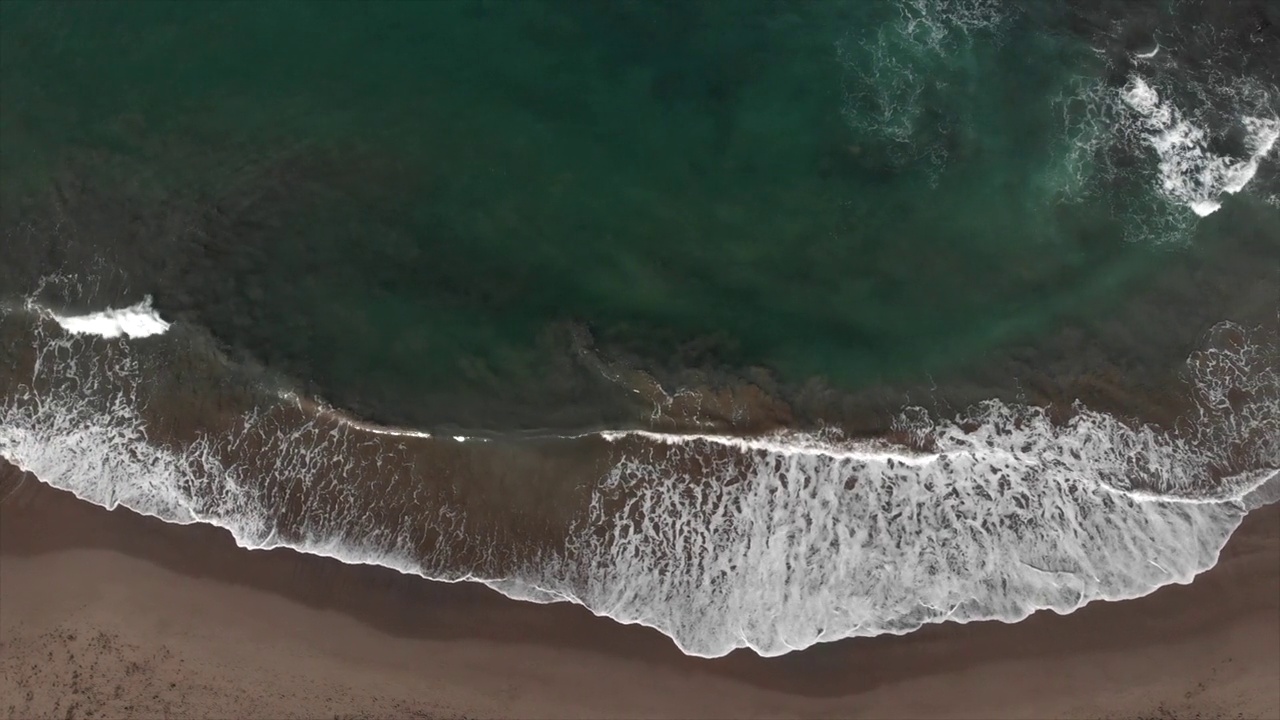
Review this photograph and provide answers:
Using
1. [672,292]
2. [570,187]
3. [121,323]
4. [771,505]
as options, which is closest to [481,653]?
[771,505]

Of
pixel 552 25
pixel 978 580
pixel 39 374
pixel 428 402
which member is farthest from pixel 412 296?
pixel 978 580

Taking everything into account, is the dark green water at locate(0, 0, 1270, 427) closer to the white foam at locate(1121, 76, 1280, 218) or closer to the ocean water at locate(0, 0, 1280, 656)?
the ocean water at locate(0, 0, 1280, 656)

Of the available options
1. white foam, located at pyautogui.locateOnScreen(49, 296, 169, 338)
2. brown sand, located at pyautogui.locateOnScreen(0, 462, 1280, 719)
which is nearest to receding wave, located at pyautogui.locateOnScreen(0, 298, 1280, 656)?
brown sand, located at pyautogui.locateOnScreen(0, 462, 1280, 719)

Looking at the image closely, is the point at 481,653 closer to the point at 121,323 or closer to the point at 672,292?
the point at 672,292

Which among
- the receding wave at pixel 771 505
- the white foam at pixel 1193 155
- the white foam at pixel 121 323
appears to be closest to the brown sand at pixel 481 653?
the receding wave at pixel 771 505

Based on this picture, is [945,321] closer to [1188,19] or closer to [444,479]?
[1188,19]

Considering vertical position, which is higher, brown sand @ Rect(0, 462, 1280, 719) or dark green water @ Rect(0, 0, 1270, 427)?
dark green water @ Rect(0, 0, 1270, 427)
